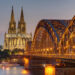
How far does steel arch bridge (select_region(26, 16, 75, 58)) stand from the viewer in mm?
80062

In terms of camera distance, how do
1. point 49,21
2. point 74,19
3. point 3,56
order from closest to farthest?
point 74,19, point 49,21, point 3,56

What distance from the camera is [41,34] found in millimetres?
125000

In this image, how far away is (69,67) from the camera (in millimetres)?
59250

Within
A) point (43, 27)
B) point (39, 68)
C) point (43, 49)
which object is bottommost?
point (39, 68)

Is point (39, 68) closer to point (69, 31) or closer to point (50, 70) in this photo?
point (69, 31)

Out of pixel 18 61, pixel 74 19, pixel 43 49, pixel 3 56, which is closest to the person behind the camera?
pixel 74 19

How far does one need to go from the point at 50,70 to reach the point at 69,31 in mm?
23705

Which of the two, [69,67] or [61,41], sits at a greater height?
[61,41]

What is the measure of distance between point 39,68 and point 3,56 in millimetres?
90305

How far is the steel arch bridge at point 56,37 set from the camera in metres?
80.1

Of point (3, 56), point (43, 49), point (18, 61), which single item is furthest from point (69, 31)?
point (3, 56)

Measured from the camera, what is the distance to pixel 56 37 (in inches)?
3733

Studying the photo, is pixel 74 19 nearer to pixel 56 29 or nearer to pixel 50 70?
pixel 50 70

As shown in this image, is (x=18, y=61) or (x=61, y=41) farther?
(x=18, y=61)
